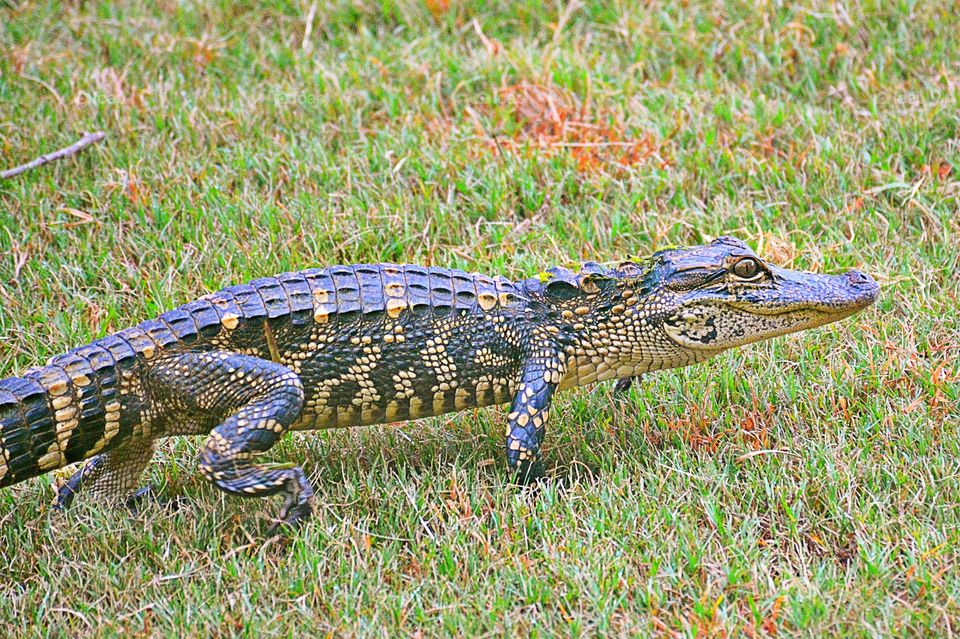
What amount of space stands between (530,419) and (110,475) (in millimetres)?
1907

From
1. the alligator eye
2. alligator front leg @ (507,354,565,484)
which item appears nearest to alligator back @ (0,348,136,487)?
alligator front leg @ (507,354,565,484)

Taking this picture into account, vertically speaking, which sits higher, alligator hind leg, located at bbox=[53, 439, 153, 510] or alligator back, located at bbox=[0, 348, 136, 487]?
alligator back, located at bbox=[0, 348, 136, 487]

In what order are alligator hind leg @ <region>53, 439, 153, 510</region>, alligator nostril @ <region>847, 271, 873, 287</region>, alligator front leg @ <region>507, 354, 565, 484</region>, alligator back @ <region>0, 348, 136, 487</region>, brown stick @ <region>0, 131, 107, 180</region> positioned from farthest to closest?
1. brown stick @ <region>0, 131, 107, 180</region>
2. alligator nostril @ <region>847, 271, 873, 287</region>
3. alligator hind leg @ <region>53, 439, 153, 510</region>
4. alligator front leg @ <region>507, 354, 565, 484</region>
5. alligator back @ <region>0, 348, 136, 487</region>

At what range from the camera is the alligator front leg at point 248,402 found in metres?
4.50

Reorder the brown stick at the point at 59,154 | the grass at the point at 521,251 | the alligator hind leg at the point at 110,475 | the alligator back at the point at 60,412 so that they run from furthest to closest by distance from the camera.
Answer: the brown stick at the point at 59,154, the alligator hind leg at the point at 110,475, the alligator back at the point at 60,412, the grass at the point at 521,251

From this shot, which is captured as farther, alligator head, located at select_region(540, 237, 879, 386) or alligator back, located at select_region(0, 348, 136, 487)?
alligator head, located at select_region(540, 237, 879, 386)

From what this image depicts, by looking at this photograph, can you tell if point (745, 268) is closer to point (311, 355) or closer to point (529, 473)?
point (529, 473)

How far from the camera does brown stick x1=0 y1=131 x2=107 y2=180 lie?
695 centimetres

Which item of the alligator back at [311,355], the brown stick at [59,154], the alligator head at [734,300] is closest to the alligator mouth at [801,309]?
the alligator head at [734,300]

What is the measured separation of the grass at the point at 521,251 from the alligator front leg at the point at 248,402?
0.67 ft

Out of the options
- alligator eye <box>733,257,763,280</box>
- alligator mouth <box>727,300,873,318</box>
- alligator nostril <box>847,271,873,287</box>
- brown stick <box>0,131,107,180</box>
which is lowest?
alligator mouth <box>727,300,873,318</box>

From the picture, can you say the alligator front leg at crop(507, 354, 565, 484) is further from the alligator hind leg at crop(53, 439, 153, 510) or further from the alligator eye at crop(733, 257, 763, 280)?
the alligator hind leg at crop(53, 439, 153, 510)

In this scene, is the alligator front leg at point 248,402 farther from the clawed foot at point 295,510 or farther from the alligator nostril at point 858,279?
the alligator nostril at point 858,279

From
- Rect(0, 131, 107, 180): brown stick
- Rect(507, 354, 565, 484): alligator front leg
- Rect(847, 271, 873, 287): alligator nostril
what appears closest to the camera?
Rect(507, 354, 565, 484): alligator front leg
